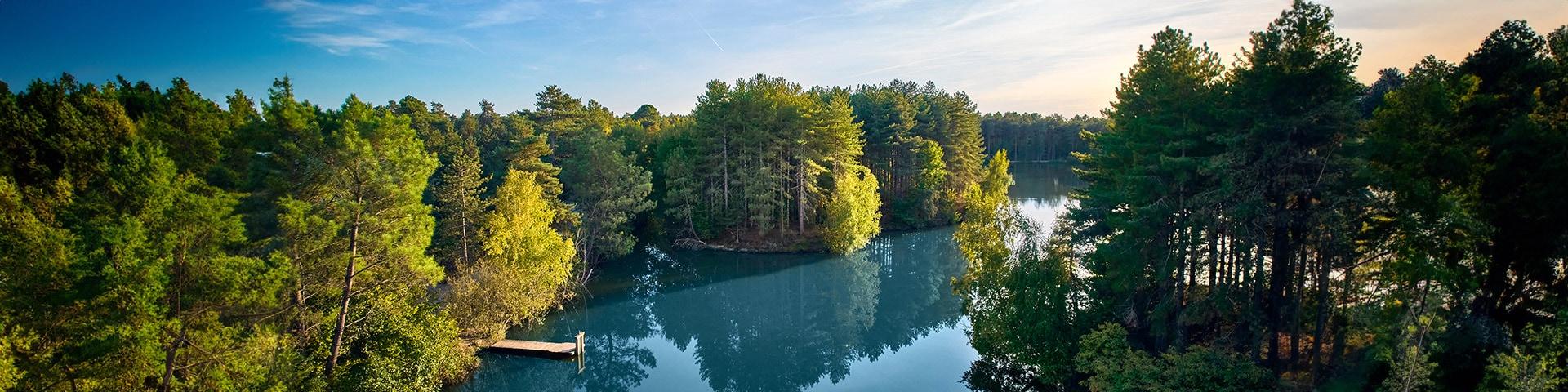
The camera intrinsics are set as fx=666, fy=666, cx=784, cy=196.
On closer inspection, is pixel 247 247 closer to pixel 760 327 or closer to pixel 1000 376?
pixel 760 327

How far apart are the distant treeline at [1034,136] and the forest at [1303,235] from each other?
3929 inches

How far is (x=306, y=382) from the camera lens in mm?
16328

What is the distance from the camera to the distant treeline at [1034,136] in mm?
117250

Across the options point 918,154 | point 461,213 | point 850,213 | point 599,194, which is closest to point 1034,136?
point 918,154

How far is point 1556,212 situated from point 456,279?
2891cm

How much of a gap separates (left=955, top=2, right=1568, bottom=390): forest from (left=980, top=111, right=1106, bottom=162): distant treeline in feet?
327

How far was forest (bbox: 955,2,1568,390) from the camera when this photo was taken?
476 inches

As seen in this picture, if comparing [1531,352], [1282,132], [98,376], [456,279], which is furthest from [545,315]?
[1531,352]

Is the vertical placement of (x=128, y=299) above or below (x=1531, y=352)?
above

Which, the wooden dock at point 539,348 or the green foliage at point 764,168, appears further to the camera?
the green foliage at point 764,168

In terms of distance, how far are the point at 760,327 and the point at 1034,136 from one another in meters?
105

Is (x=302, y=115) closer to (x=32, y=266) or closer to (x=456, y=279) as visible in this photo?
(x=32, y=266)

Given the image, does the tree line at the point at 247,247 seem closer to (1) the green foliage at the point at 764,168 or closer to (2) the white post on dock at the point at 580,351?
(2) the white post on dock at the point at 580,351

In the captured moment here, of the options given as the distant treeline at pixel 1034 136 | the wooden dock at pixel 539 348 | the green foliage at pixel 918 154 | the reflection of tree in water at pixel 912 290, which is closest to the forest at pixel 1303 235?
the reflection of tree in water at pixel 912 290
